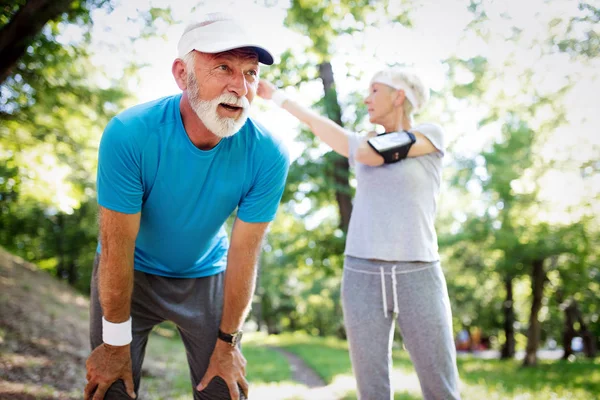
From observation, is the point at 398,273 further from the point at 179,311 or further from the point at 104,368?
the point at 104,368

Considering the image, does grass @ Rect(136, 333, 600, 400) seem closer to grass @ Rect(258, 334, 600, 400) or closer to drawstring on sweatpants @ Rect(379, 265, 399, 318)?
grass @ Rect(258, 334, 600, 400)

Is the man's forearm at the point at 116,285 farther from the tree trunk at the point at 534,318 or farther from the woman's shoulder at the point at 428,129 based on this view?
the tree trunk at the point at 534,318

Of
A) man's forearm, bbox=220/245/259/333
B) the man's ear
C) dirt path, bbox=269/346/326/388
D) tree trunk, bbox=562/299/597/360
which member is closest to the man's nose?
the man's ear

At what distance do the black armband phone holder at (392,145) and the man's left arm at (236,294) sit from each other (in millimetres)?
797

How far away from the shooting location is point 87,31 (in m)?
5.97

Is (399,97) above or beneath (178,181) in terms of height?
above

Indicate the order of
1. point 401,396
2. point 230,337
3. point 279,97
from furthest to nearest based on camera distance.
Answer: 1. point 401,396
2. point 279,97
3. point 230,337

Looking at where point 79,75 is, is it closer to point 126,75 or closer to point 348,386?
point 126,75

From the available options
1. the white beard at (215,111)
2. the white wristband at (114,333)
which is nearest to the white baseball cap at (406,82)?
the white beard at (215,111)

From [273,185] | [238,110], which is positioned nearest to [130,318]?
[273,185]

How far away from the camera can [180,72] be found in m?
2.14

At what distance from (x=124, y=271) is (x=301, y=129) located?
20.0 ft

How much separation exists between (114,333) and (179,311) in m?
0.32

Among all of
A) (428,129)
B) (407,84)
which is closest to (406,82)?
(407,84)
